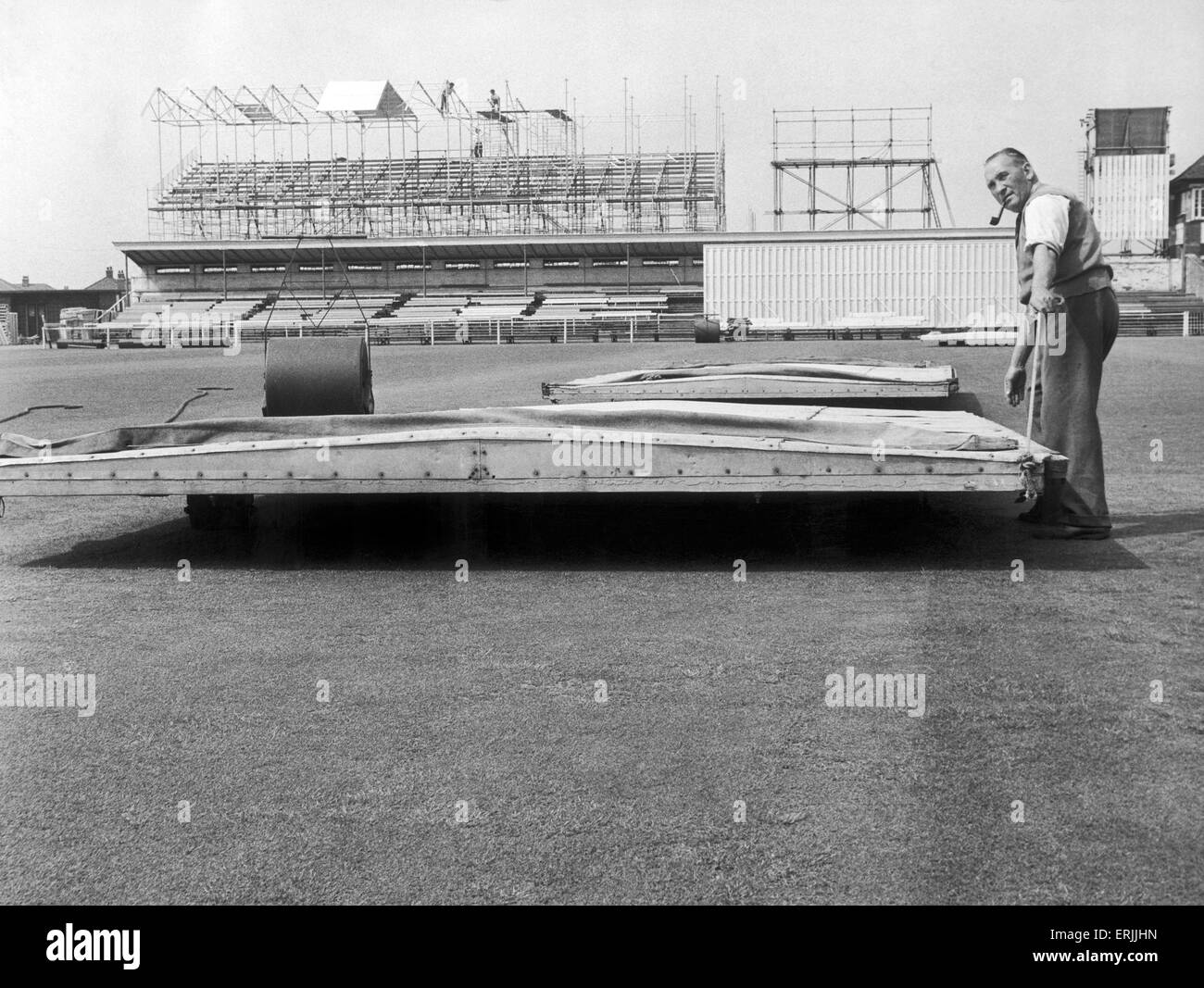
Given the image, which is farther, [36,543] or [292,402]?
[292,402]

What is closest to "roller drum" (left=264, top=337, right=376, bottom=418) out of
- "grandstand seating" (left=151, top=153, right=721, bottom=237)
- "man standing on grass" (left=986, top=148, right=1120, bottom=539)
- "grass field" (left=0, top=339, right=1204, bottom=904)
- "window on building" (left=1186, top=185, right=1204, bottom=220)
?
"grass field" (left=0, top=339, right=1204, bottom=904)

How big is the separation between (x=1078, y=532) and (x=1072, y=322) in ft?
3.70

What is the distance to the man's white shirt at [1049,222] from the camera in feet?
23.1

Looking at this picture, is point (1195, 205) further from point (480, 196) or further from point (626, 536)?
point (626, 536)

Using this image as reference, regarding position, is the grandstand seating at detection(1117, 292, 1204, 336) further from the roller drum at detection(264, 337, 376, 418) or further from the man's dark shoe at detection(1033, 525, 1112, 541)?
the man's dark shoe at detection(1033, 525, 1112, 541)

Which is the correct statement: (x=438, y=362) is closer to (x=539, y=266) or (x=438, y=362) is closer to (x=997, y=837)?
(x=997, y=837)

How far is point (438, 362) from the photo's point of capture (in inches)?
1288

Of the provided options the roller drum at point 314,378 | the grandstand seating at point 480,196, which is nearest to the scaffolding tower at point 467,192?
the grandstand seating at point 480,196

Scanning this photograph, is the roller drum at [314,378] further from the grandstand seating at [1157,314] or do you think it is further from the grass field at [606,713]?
the grandstand seating at [1157,314]

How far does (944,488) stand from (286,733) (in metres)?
3.63

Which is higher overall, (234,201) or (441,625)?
(234,201)

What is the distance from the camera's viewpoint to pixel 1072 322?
7.30 metres
